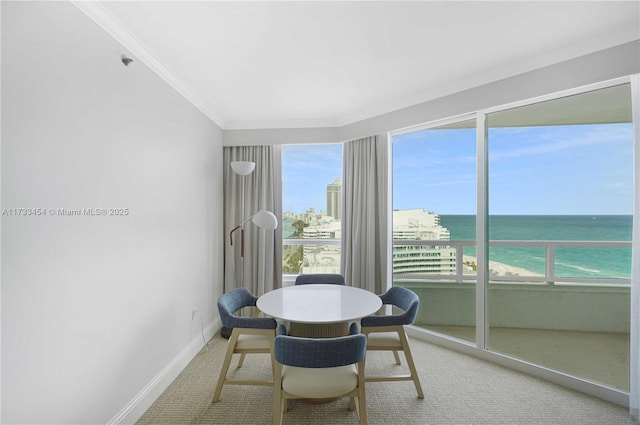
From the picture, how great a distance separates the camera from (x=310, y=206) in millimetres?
3986

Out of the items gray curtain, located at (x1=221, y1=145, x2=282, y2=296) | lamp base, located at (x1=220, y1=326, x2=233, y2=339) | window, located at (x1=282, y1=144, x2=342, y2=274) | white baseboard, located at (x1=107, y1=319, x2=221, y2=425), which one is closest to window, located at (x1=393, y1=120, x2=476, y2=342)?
window, located at (x1=282, y1=144, x2=342, y2=274)

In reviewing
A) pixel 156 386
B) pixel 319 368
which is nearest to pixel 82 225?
pixel 156 386

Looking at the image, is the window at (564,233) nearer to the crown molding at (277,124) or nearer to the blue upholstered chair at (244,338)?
the crown molding at (277,124)

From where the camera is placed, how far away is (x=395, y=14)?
1.78 meters

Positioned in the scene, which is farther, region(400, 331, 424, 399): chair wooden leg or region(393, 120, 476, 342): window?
region(393, 120, 476, 342): window

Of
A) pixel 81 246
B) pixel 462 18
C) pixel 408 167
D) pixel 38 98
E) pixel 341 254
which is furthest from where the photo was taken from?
pixel 341 254

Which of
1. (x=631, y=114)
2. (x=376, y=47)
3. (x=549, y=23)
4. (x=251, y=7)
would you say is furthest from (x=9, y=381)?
(x=631, y=114)

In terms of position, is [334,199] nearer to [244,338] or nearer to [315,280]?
[315,280]

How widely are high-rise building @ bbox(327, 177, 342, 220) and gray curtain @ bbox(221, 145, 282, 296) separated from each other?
0.66 meters

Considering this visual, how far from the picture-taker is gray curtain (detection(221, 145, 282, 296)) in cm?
379

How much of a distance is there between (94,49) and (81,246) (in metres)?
1.12

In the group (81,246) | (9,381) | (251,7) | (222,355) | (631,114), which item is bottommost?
(222,355)

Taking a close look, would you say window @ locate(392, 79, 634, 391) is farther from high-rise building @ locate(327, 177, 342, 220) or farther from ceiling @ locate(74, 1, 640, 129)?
high-rise building @ locate(327, 177, 342, 220)

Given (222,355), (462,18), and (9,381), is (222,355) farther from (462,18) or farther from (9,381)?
(462,18)
